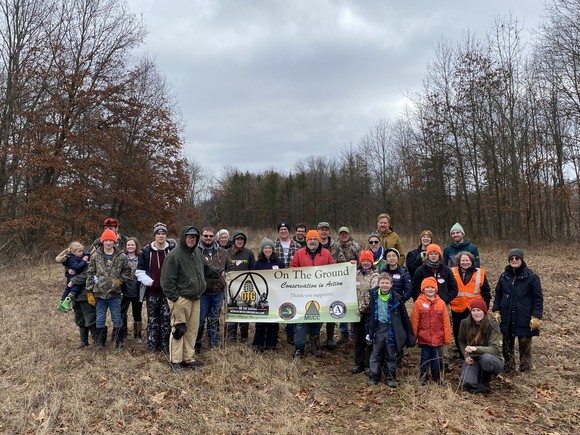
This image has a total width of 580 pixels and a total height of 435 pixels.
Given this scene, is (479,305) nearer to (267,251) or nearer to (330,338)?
(330,338)

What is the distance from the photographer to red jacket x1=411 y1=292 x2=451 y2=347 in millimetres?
5805

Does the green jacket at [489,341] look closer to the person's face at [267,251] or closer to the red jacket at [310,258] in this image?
the red jacket at [310,258]

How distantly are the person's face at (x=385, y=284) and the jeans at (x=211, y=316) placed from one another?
116 inches

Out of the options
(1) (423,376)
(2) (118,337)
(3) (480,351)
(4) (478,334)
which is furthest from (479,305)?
(2) (118,337)

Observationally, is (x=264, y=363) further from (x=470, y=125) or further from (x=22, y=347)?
(x=470, y=125)

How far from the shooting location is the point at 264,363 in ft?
21.3

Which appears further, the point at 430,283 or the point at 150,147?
the point at 150,147

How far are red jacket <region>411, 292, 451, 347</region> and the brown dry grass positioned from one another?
635 mm

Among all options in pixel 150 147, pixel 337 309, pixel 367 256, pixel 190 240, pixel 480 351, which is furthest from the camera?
pixel 150 147

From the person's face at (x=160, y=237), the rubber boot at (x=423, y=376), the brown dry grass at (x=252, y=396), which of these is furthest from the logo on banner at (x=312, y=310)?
the person's face at (x=160, y=237)

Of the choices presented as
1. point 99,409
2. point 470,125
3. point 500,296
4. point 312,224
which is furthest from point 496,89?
point 312,224

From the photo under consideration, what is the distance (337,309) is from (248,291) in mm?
1691

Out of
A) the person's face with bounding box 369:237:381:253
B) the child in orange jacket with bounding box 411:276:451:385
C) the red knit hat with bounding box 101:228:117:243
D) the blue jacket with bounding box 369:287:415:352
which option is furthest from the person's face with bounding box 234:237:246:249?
the child in orange jacket with bounding box 411:276:451:385

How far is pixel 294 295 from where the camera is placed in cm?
714
